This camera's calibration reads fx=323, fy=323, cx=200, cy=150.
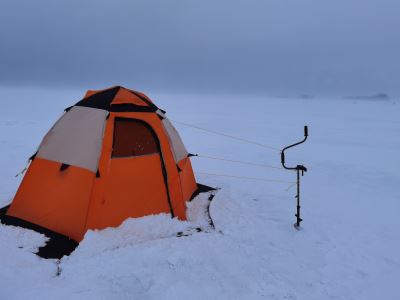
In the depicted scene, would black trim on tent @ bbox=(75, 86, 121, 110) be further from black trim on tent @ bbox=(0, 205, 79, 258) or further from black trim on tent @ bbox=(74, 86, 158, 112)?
black trim on tent @ bbox=(0, 205, 79, 258)

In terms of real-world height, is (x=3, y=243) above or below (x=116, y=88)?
below

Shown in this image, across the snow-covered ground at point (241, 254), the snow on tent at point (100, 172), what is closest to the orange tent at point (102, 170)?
the snow on tent at point (100, 172)

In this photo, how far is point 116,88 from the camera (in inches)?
277

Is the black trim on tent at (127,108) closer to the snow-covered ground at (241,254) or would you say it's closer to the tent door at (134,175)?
the tent door at (134,175)

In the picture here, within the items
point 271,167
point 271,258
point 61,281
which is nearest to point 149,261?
point 61,281

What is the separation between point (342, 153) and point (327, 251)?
1083 centimetres

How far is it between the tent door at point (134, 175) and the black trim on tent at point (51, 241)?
853mm

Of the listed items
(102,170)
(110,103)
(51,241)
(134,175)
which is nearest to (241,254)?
(134,175)

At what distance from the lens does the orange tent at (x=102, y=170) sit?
6.09 meters

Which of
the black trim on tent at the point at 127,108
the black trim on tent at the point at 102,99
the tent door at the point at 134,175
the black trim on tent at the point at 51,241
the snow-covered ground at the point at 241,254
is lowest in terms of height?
the snow-covered ground at the point at 241,254

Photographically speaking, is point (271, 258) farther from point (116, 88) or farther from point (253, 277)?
point (116, 88)

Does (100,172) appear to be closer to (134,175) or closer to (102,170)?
(102,170)

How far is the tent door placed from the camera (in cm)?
623

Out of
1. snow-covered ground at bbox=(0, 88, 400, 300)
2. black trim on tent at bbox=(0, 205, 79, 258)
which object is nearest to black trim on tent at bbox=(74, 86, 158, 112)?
snow-covered ground at bbox=(0, 88, 400, 300)
